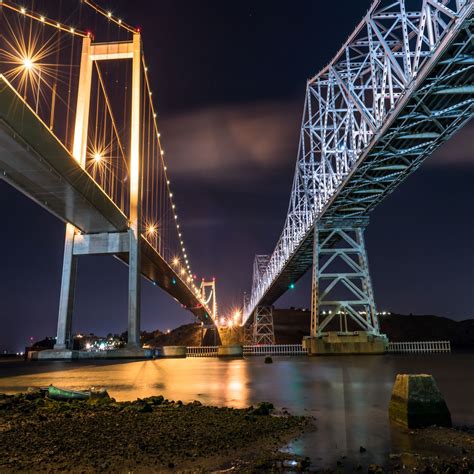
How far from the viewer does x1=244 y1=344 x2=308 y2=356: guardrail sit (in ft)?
121

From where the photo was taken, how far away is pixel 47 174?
2470 centimetres

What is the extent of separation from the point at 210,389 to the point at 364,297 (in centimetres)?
2354

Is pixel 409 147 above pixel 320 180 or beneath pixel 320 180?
beneath

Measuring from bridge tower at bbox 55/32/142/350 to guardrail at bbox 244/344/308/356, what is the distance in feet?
36.3

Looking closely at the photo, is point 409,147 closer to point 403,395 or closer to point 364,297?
point 364,297

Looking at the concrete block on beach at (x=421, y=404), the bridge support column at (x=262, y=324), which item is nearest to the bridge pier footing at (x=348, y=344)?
the concrete block on beach at (x=421, y=404)

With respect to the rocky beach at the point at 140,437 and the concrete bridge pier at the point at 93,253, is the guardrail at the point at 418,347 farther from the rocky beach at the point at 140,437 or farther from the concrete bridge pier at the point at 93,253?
the rocky beach at the point at 140,437

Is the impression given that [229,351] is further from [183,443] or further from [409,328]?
[409,328]

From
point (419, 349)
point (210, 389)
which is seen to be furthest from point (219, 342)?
point (210, 389)

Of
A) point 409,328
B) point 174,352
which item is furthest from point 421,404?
point 409,328

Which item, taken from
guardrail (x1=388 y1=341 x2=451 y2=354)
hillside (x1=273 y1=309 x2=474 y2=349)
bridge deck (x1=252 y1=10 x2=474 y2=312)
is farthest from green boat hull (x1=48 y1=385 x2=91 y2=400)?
hillside (x1=273 y1=309 x2=474 y2=349)

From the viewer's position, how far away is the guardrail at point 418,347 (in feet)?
114

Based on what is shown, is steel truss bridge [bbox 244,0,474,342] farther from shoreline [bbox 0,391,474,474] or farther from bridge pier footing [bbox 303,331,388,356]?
shoreline [bbox 0,391,474,474]

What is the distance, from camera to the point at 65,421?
6566mm
